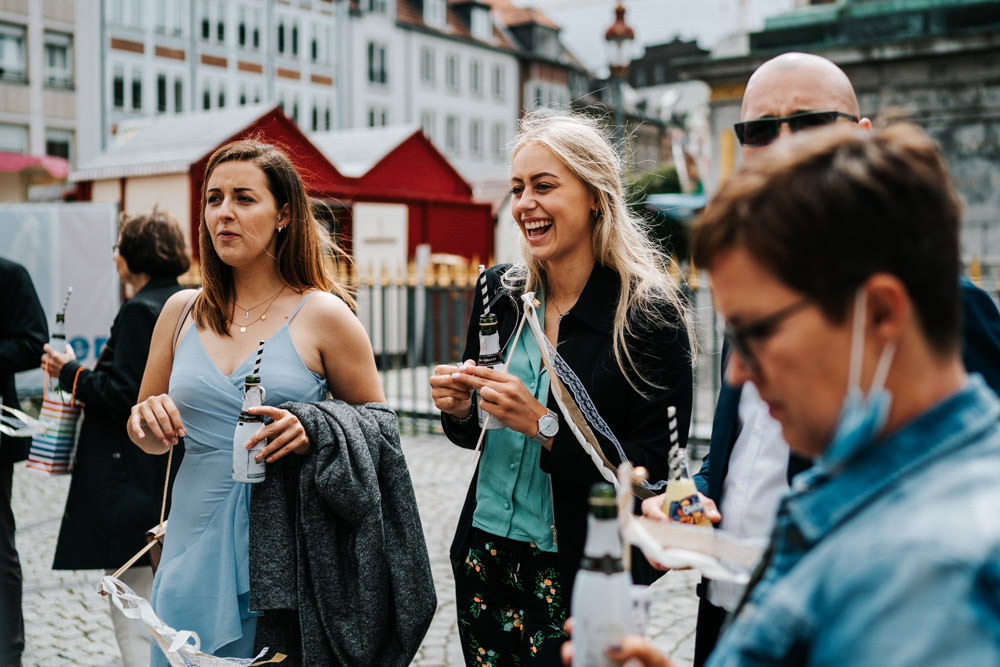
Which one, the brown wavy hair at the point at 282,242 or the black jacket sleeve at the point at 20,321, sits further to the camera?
the black jacket sleeve at the point at 20,321

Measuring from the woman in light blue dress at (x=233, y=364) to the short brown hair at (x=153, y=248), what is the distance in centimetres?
137

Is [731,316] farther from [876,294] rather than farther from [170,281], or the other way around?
[170,281]

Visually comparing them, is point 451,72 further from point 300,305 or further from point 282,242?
point 300,305

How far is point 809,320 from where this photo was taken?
1029mm

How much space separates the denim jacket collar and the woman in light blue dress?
170cm

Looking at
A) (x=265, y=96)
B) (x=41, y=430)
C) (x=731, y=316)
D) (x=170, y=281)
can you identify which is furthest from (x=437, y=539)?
(x=265, y=96)

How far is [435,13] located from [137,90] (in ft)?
63.7

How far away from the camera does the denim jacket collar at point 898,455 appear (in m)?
0.98

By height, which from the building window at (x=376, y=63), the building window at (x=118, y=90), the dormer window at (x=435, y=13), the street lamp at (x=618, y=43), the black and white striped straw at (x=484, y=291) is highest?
the dormer window at (x=435, y=13)

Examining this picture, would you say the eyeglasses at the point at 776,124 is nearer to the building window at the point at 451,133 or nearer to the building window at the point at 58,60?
the building window at the point at 58,60

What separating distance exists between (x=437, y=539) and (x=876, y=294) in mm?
5485

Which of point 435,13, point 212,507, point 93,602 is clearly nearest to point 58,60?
point 435,13

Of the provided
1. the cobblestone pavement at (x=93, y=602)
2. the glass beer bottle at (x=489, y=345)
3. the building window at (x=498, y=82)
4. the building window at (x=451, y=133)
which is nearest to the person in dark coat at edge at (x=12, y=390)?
the cobblestone pavement at (x=93, y=602)

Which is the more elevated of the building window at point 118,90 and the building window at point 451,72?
the building window at point 451,72
